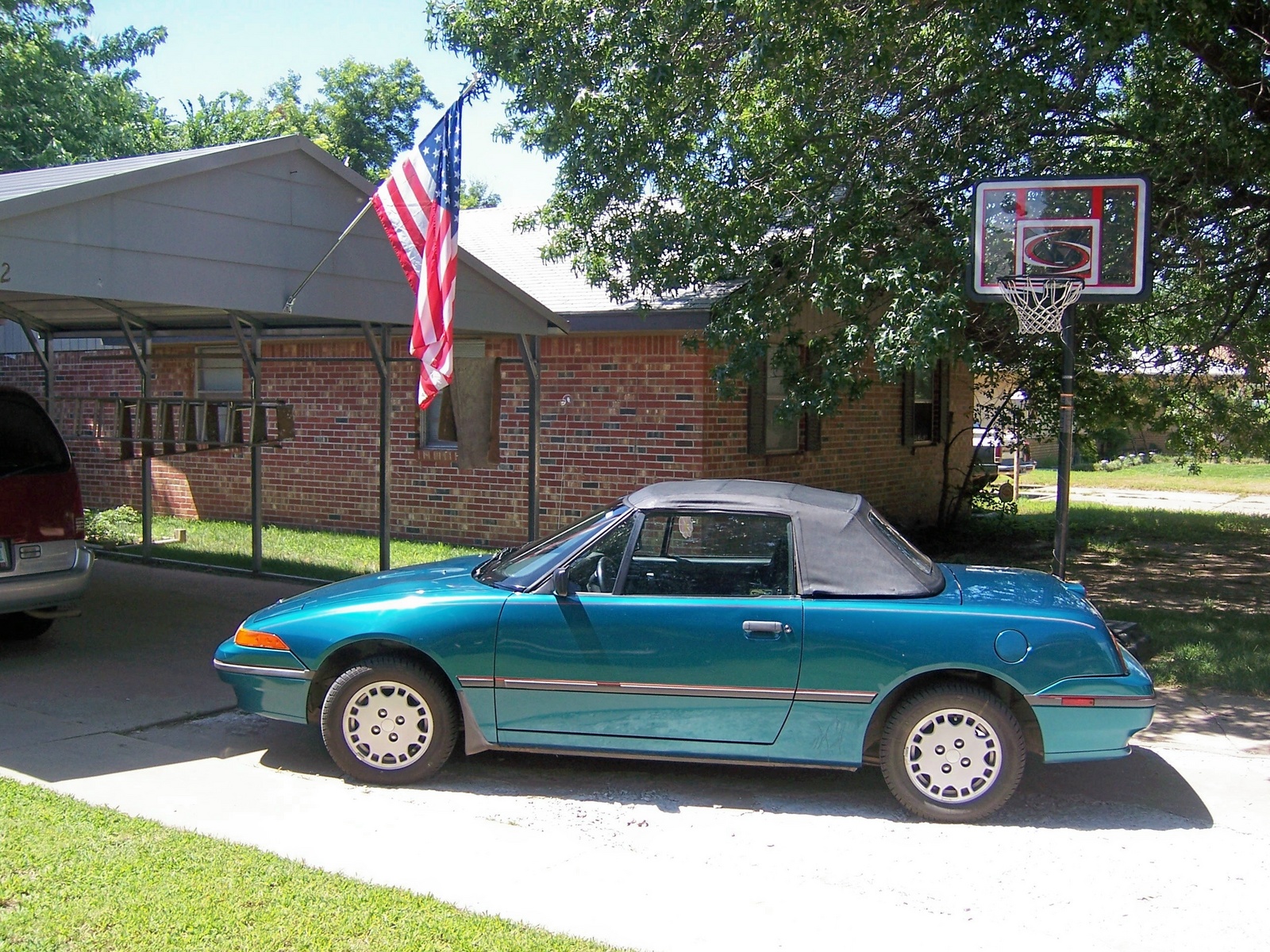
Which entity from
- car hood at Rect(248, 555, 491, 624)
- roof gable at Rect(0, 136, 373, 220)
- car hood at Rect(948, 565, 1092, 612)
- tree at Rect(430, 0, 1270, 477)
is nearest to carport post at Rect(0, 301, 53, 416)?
roof gable at Rect(0, 136, 373, 220)

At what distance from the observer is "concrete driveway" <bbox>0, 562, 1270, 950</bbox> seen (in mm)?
4242

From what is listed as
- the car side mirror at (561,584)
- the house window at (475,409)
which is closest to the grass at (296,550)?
the house window at (475,409)

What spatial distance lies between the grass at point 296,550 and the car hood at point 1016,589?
6087mm

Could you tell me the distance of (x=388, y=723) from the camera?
5.56 metres

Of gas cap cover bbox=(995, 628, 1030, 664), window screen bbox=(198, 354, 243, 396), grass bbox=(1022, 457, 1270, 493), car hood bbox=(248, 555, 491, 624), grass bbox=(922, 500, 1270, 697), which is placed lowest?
grass bbox=(922, 500, 1270, 697)

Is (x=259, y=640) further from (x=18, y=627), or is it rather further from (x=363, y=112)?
(x=363, y=112)

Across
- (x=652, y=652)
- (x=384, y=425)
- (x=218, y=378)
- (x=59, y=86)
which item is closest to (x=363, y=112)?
(x=59, y=86)

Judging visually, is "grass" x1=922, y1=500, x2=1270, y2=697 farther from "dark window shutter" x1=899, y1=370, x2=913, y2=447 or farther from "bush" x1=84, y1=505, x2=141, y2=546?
"bush" x1=84, y1=505, x2=141, y2=546

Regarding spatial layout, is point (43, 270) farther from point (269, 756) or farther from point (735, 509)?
point (735, 509)

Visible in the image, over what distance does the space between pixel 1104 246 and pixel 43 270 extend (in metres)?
6.53

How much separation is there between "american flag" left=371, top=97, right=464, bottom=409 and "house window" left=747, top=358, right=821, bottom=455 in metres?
4.73

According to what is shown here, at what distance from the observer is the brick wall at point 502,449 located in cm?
1188

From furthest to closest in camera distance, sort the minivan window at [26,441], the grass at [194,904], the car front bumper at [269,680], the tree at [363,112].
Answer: the tree at [363,112]
the minivan window at [26,441]
the car front bumper at [269,680]
the grass at [194,904]

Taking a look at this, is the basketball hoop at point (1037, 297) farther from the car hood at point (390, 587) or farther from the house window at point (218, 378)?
the house window at point (218, 378)
